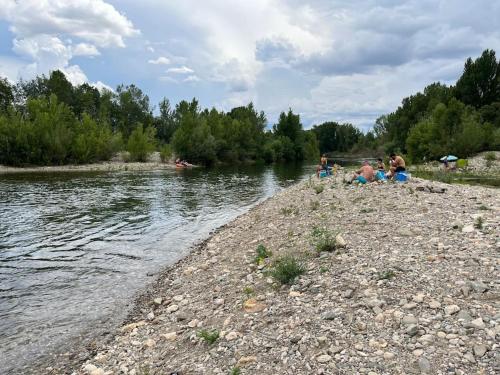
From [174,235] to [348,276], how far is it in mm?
13447

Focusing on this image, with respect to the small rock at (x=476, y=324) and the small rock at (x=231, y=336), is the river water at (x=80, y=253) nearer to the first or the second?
the small rock at (x=231, y=336)

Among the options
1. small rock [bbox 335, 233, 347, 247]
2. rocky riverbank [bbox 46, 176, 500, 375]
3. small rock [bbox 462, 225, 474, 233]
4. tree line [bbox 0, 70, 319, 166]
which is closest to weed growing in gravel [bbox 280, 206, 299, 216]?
rocky riverbank [bbox 46, 176, 500, 375]

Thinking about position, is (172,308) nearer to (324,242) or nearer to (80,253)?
(324,242)

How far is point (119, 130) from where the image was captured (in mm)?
123562

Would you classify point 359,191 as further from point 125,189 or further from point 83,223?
point 125,189

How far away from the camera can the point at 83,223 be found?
78.7 feet

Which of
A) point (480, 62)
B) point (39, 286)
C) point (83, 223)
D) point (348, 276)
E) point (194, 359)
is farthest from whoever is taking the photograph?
point (480, 62)

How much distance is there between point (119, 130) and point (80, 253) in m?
113

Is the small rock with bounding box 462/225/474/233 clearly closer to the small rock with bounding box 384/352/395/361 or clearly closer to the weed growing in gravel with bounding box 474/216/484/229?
the weed growing in gravel with bounding box 474/216/484/229

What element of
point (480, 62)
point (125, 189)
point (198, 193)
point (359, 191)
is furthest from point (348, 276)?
point (480, 62)

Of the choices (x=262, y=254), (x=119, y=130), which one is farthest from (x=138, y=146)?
(x=262, y=254)

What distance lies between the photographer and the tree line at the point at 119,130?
76.3m

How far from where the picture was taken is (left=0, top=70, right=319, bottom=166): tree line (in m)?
76.3

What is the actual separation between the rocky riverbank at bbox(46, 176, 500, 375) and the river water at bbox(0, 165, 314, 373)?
1.31 metres
